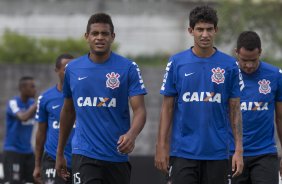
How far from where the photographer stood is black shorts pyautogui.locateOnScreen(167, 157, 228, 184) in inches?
370

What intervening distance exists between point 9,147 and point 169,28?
50.5ft

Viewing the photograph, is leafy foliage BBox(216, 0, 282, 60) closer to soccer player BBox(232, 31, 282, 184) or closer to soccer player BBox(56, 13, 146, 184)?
soccer player BBox(232, 31, 282, 184)

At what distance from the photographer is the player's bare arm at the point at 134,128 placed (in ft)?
30.0

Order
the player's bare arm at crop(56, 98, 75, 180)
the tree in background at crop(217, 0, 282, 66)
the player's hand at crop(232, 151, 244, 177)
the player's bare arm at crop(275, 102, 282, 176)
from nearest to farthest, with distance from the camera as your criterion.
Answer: the player's hand at crop(232, 151, 244, 177), the player's bare arm at crop(56, 98, 75, 180), the player's bare arm at crop(275, 102, 282, 176), the tree in background at crop(217, 0, 282, 66)

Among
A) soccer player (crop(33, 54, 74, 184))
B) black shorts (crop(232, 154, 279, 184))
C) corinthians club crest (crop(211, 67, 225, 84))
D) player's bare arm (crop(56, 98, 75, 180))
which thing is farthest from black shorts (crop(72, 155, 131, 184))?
soccer player (crop(33, 54, 74, 184))

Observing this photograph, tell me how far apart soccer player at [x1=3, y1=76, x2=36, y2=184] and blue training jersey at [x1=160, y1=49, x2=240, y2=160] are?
7426 mm

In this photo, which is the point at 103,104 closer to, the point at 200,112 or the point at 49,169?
the point at 200,112

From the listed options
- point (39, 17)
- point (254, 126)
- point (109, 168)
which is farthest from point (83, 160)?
point (39, 17)

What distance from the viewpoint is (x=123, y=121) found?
9.70 m

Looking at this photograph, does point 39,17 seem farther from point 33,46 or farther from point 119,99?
point 119,99

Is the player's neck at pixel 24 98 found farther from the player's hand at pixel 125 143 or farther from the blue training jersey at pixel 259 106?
the player's hand at pixel 125 143

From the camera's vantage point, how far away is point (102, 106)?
379 inches

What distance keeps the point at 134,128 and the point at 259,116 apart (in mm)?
2296

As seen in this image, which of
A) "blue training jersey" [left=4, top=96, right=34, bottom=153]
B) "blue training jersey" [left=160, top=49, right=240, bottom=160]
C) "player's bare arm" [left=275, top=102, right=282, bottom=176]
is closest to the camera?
"blue training jersey" [left=160, top=49, right=240, bottom=160]
